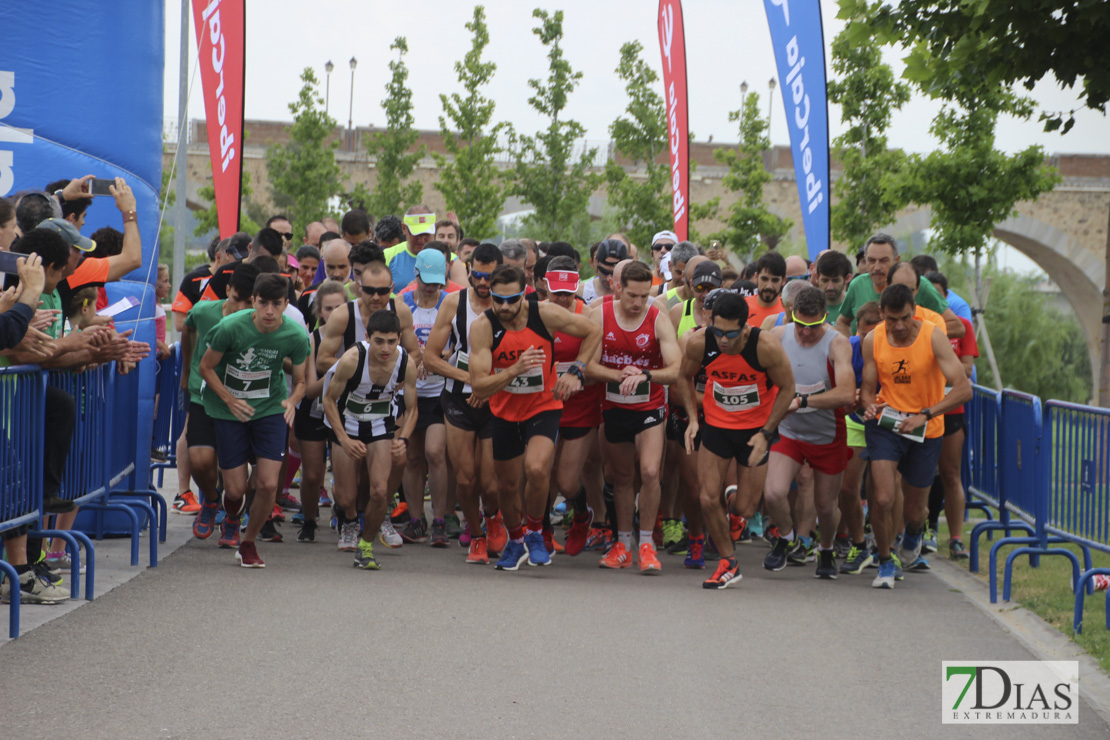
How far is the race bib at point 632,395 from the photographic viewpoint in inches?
355

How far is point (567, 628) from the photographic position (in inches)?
279

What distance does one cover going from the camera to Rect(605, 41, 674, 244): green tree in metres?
33.0

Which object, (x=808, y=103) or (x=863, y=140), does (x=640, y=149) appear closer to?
(x=863, y=140)

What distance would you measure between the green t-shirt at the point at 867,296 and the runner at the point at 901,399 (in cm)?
104

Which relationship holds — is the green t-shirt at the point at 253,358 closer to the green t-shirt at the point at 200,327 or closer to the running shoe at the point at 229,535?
the green t-shirt at the point at 200,327

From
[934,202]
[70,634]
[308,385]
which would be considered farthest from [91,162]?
[934,202]

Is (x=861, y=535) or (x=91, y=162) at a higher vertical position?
(x=91, y=162)

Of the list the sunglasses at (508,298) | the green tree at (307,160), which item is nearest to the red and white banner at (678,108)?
the sunglasses at (508,298)

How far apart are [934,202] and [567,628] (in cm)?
1303

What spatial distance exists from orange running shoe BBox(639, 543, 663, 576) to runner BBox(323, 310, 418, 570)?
1.83 m

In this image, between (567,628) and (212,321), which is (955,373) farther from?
(212,321)

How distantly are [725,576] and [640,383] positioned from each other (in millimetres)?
1453

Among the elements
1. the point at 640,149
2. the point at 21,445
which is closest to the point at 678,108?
the point at 21,445
